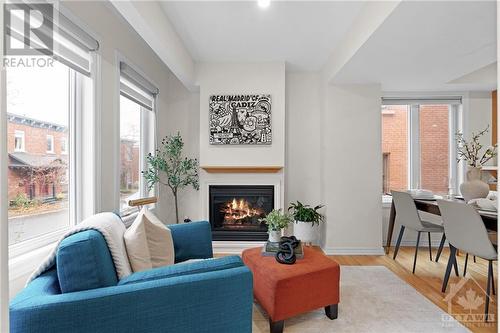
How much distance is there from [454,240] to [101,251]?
278cm

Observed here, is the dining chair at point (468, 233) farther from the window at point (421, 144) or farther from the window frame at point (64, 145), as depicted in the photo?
the window frame at point (64, 145)

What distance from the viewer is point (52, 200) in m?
2.08

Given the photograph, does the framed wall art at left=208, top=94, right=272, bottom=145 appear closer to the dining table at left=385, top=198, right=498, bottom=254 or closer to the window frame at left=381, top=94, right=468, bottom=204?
the dining table at left=385, top=198, right=498, bottom=254

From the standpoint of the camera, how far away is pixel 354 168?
4.05 metres

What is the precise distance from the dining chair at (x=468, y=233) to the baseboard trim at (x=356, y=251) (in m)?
1.34

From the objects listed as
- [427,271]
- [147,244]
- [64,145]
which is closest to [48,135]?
[64,145]

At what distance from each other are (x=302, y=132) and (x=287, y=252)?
2494 mm

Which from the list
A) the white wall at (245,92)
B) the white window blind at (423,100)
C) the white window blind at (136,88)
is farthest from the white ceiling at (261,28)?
the white window blind at (423,100)

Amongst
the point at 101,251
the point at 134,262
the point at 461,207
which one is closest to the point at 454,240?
the point at 461,207

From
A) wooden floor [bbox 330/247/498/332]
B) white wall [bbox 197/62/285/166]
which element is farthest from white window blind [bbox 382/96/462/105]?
wooden floor [bbox 330/247/498/332]

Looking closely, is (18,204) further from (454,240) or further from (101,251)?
(454,240)

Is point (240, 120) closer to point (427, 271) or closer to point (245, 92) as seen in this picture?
point (245, 92)

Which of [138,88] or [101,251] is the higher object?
[138,88]

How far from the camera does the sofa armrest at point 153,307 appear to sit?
1147 millimetres
